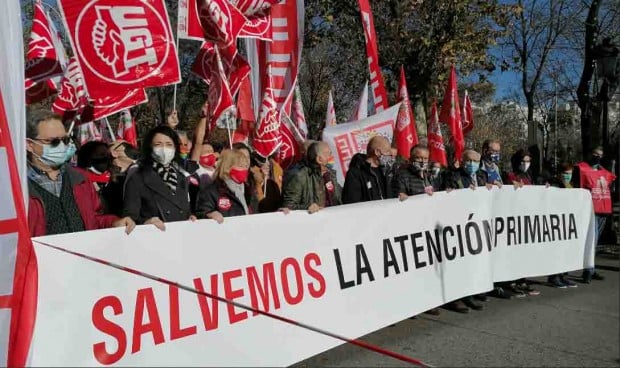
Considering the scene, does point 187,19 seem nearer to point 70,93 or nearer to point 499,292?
point 70,93

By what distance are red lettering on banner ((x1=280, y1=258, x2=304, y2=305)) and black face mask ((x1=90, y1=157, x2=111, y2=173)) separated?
2287mm

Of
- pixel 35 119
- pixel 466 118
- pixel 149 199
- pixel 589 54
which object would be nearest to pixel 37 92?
pixel 149 199

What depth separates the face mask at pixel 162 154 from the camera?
3822mm

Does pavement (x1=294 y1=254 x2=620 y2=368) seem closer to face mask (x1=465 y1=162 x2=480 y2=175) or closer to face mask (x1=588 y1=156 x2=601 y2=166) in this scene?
face mask (x1=465 y1=162 x2=480 y2=175)

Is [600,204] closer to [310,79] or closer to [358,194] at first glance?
[358,194]

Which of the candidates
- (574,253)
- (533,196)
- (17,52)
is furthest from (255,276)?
(574,253)

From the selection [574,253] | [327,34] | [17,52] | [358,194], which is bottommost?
[574,253]

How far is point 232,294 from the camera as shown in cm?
352

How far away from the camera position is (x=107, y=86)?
4.62m

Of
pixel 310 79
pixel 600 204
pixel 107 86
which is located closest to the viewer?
pixel 107 86

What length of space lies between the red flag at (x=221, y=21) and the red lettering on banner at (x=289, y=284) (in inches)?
115

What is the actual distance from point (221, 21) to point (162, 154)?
246cm

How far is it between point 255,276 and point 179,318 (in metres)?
0.67

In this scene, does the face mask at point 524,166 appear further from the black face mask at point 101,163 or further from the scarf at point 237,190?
the black face mask at point 101,163
